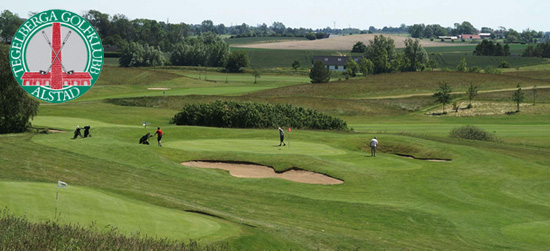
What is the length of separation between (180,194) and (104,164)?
7.62 metres

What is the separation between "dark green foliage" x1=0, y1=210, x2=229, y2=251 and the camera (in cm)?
1575

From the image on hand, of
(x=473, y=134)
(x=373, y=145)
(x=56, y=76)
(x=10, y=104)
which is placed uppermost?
(x=56, y=76)

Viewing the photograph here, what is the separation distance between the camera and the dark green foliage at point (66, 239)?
15750 mm

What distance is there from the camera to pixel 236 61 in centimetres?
19188

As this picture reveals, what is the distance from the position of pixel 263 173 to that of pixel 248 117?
25.8 meters

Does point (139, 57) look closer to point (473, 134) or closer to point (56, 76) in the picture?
point (473, 134)

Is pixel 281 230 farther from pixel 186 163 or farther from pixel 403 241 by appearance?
pixel 186 163

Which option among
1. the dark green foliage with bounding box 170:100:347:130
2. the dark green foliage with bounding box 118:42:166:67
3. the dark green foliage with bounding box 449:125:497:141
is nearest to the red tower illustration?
the dark green foliage with bounding box 170:100:347:130

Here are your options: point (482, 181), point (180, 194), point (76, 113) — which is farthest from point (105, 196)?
point (76, 113)

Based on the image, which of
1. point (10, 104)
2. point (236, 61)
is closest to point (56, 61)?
point (10, 104)

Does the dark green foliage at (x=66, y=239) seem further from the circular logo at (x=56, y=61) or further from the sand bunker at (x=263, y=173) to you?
the sand bunker at (x=263, y=173)

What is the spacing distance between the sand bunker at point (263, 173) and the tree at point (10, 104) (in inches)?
975

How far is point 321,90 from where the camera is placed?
126125mm

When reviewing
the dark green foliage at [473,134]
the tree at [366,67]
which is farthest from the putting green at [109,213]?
the tree at [366,67]
